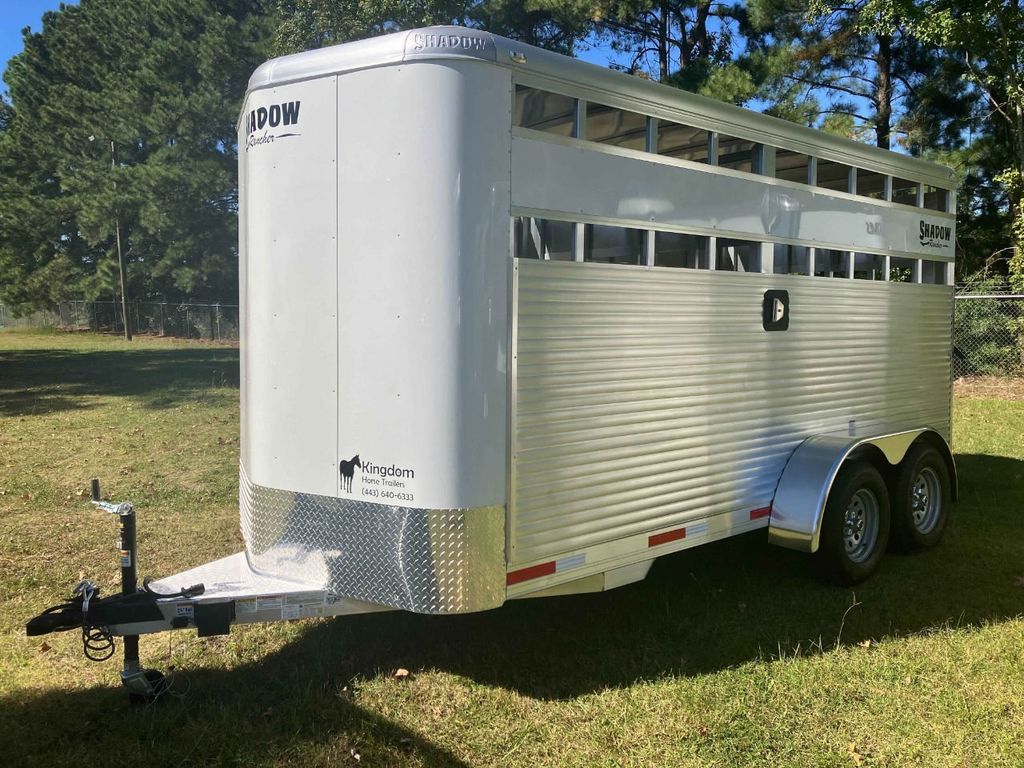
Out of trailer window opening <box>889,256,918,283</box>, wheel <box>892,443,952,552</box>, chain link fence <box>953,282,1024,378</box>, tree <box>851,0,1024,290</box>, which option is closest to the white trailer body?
wheel <box>892,443,952,552</box>

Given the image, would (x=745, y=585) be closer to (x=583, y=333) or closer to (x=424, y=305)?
(x=583, y=333)

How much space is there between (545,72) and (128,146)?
2651cm

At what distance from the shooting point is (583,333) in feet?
12.7

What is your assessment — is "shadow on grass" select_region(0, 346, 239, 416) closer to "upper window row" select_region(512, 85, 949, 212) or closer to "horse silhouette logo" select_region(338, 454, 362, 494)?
"horse silhouette logo" select_region(338, 454, 362, 494)

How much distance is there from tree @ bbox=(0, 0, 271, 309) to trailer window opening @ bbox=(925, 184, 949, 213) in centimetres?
1800

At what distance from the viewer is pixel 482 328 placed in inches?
137

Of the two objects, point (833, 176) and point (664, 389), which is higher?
point (833, 176)

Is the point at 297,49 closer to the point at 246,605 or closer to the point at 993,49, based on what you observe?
the point at 993,49

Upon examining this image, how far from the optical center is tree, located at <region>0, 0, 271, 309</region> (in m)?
22.2

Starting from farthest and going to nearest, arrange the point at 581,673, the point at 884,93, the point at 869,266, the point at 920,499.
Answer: the point at 884,93 < the point at 920,499 < the point at 869,266 < the point at 581,673

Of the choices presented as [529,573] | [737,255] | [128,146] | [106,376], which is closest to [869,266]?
[737,255]

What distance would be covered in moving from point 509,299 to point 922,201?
4324mm

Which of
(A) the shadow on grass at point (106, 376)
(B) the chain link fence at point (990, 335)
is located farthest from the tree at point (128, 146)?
(B) the chain link fence at point (990, 335)

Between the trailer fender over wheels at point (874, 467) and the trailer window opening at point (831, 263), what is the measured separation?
3.57 feet
